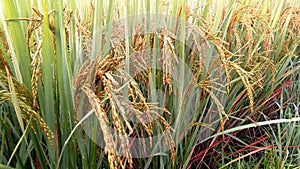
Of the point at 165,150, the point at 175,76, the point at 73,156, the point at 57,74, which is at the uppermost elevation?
the point at 57,74

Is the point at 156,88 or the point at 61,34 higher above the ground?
the point at 61,34

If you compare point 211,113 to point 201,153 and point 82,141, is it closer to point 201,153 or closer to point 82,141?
point 201,153

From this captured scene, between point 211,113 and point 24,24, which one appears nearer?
point 24,24

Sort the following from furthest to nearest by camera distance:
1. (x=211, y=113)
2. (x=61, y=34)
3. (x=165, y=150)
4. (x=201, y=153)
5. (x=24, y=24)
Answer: (x=211, y=113)
(x=201, y=153)
(x=165, y=150)
(x=24, y=24)
(x=61, y=34)

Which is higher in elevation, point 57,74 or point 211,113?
point 57,74

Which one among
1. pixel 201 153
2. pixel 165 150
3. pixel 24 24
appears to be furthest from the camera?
pixel 201 153

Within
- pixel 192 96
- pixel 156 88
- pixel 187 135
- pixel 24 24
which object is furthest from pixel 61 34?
pixel 187 135

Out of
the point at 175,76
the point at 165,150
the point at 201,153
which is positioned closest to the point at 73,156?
the point at 165,150

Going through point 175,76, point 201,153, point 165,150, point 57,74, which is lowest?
point 201,153

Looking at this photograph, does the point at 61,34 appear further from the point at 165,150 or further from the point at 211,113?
the point at 211,113
